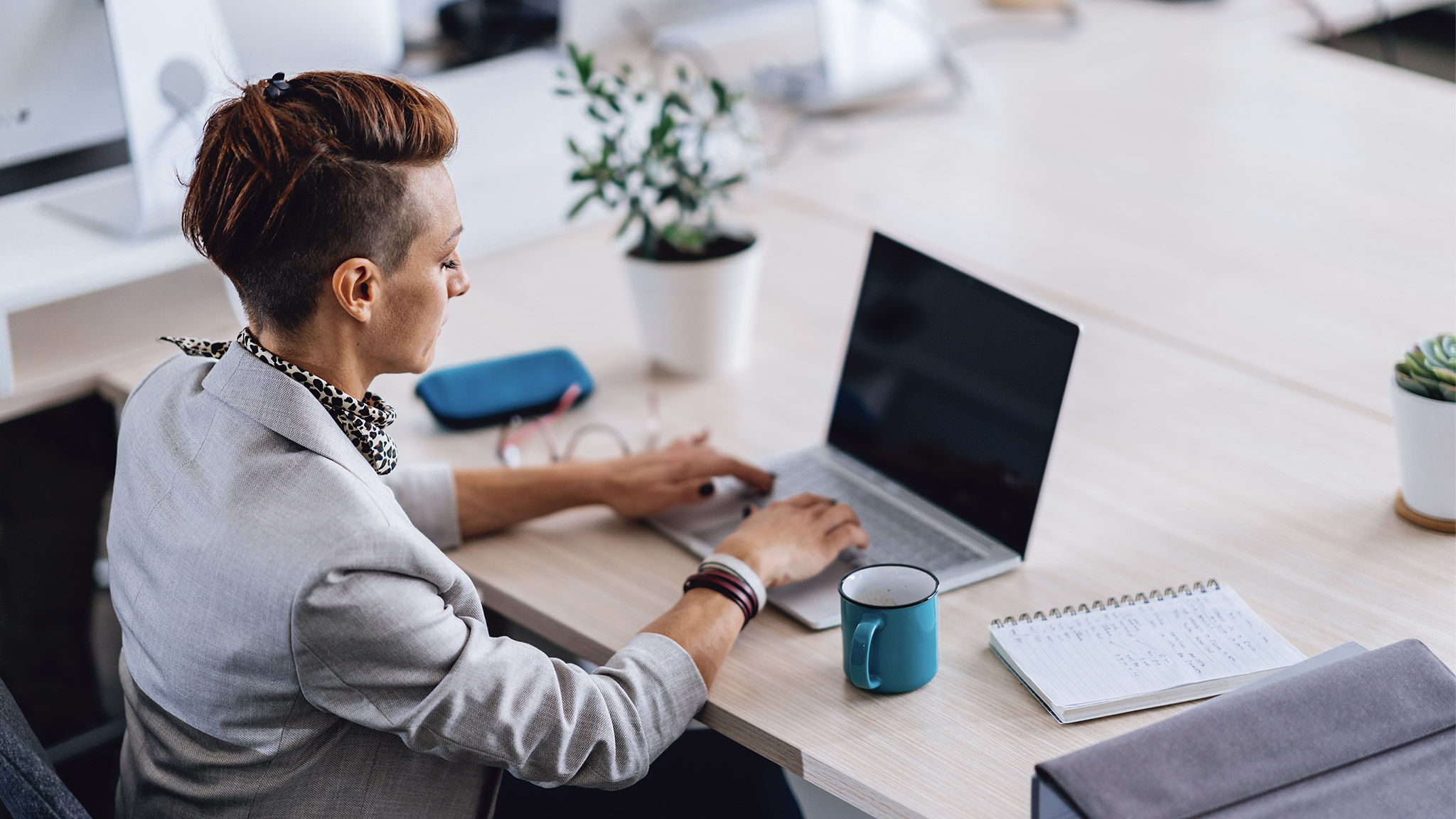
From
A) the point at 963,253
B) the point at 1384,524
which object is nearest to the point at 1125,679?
the point at 1384,524

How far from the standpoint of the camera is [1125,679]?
1.13m

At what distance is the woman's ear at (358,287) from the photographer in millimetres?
1047

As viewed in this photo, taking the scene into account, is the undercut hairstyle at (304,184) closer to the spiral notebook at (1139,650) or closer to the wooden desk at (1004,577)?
the wooden desk at (1004,577)

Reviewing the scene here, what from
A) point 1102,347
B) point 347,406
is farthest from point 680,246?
point 347,406

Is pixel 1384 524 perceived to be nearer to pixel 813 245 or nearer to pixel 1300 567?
pixel 1300 567

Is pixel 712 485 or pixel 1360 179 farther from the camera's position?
pixel 1360 179

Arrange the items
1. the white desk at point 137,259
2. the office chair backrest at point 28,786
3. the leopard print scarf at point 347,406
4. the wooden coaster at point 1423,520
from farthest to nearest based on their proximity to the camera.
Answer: the white desk at point 137,259 < the wooden coaster at point 1423,520 < the leopard print scarf at point 347,406 < the office chair backrest at point 28,786

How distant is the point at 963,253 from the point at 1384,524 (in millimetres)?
789

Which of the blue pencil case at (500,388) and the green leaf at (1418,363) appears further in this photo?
the blue pencil case at (500,388)

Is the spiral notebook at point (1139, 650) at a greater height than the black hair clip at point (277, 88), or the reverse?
the black hair clip at point (277, 88)

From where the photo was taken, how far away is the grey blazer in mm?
1006

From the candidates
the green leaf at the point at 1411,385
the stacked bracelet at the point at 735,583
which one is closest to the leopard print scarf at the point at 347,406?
the stacked bracelet at the point at 735,583

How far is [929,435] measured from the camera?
142cm

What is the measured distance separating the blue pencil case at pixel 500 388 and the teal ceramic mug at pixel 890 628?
587 mm
